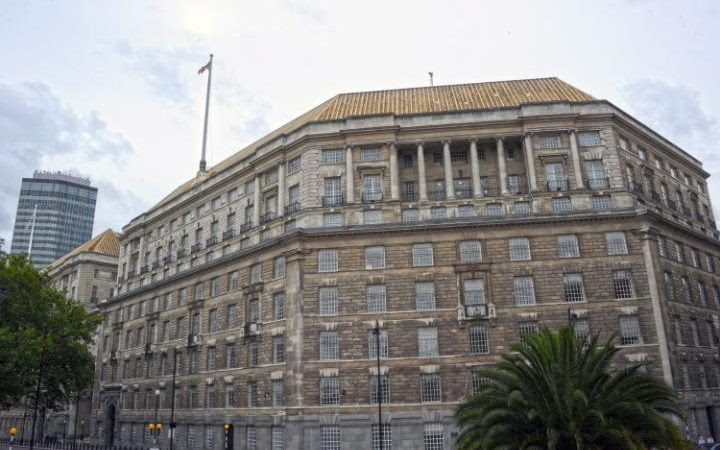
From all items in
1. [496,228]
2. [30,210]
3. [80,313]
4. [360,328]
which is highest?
[30,210]

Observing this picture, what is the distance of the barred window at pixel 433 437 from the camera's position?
136ft

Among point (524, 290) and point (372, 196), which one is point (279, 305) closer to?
point (372, 196)

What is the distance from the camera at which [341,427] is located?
42594mm

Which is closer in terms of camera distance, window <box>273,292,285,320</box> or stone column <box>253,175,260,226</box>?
window <box>273,292,285,320</box>

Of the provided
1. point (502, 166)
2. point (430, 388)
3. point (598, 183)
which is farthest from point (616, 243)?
point (430, 388)

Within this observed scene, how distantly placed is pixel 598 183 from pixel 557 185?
3321 millimetres

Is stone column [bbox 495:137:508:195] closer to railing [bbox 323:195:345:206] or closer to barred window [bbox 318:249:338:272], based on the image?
railing [bbox 323:195:345:206]

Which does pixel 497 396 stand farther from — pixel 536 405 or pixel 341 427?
pixel 341 427

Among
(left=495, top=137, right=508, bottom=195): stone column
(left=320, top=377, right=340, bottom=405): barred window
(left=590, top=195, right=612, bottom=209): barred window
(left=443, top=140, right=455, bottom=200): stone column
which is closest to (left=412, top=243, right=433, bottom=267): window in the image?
(left=443, top=140, right=455, bottom=200): stone column

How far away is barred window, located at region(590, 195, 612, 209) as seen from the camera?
4631cm

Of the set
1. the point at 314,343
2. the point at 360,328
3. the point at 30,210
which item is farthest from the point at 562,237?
the point at 30,210

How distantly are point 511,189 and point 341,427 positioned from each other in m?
23.7

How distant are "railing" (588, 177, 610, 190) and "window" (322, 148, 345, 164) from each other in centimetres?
2098

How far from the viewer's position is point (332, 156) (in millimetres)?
50938
